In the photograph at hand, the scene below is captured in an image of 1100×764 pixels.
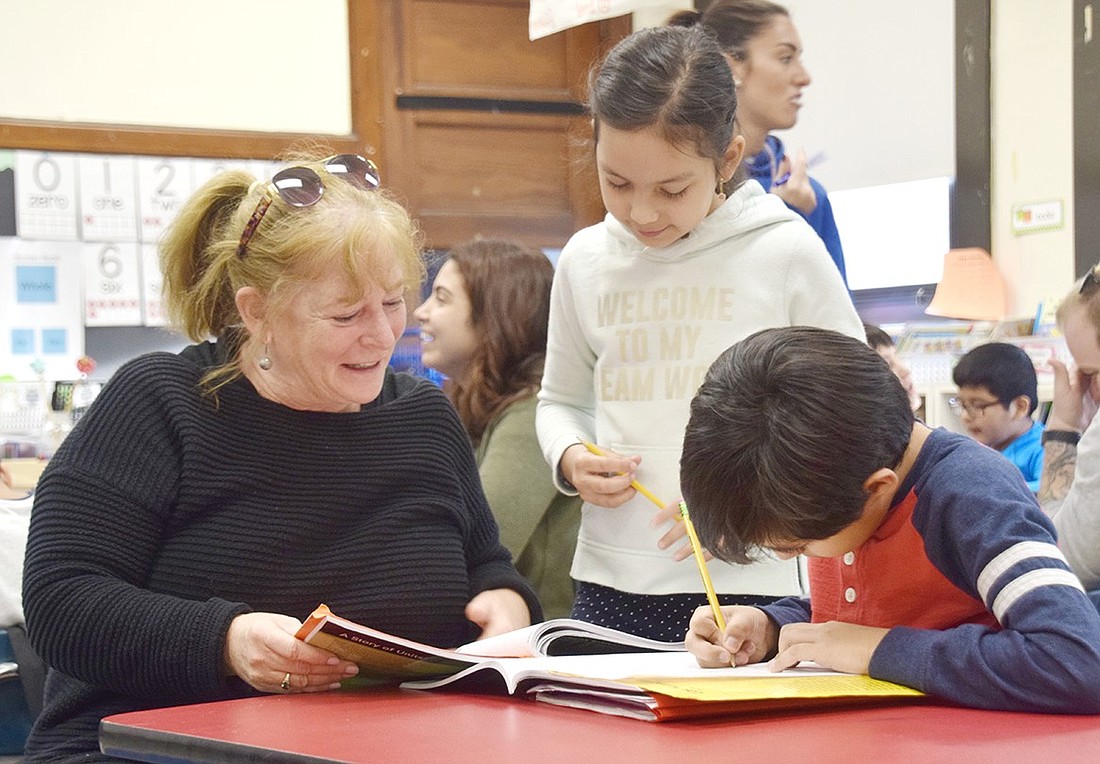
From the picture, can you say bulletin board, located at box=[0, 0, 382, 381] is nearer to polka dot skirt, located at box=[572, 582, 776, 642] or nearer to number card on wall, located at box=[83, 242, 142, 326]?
number card on wall, located at box=[83, 242, 142, 326]

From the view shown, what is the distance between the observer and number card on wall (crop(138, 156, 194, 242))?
13.4ft

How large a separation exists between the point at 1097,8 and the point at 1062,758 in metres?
3.10

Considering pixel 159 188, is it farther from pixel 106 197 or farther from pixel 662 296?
pixel 662 296

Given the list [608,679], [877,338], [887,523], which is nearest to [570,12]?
[877,338]

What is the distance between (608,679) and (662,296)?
30.8 inches

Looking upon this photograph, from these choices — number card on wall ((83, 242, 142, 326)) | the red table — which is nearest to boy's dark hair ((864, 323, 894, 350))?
the red table

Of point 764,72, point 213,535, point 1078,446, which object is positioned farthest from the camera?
point 764,72

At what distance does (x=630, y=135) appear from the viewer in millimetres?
1514

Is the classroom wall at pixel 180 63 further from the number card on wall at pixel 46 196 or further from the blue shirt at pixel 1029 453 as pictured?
the blue shirt at pixel 1029 453

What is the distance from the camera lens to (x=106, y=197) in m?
4.04

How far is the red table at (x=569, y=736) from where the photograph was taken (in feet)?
2.64

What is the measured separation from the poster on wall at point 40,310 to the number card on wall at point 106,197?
9 cm

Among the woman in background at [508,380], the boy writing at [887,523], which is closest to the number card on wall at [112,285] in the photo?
the woman in background at [508,380]

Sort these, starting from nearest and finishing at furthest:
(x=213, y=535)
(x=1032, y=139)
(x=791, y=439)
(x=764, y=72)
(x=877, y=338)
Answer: (x=791, y=439) → (x=213, y=535) → (x=764, y=72) → (x=877, y=338) → (x=1032, y=139)
